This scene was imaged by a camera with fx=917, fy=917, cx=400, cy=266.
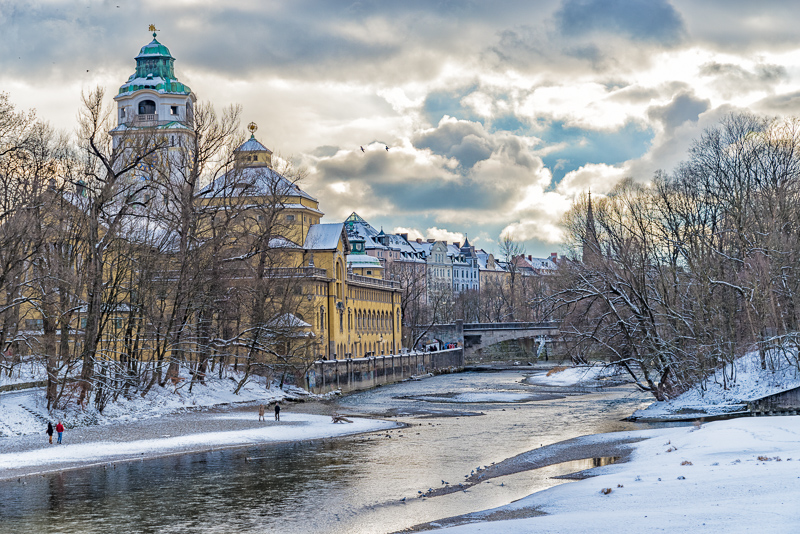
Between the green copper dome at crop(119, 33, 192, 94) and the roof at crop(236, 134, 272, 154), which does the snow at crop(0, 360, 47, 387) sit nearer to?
the roof at crop(236, 134, 272, 154)

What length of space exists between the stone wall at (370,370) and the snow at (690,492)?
39145 millimetres

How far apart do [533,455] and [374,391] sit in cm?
4236

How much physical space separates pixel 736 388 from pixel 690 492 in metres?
24.8

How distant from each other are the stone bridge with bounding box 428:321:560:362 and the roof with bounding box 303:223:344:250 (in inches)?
1556

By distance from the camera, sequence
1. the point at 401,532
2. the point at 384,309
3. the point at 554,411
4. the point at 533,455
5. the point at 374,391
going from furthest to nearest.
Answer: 1. the point at 384,309
2. the point at 374,391
3. the point at 554,411
4. the point at 533,455
5. the point at 401,532

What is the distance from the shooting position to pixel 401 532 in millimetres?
21078

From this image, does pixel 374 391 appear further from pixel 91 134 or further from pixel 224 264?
pixel 91 134

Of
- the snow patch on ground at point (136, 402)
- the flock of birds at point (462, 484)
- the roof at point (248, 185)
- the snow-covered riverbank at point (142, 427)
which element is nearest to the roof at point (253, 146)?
the roof at point (248, 185)

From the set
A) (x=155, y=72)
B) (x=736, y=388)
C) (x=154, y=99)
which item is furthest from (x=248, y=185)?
(x=155, y=72)

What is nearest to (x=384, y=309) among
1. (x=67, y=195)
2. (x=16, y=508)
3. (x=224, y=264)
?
(x=224, y=264)

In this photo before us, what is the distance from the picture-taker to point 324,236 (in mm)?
82188

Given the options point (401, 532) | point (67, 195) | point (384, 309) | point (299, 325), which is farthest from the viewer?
point (384, 309)

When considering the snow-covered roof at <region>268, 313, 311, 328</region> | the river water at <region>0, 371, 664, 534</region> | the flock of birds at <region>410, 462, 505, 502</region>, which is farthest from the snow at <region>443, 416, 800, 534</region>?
the snow-covered roof at <region>268, 313, 311, 328</region>

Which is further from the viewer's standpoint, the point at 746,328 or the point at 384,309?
the point at 384,309
